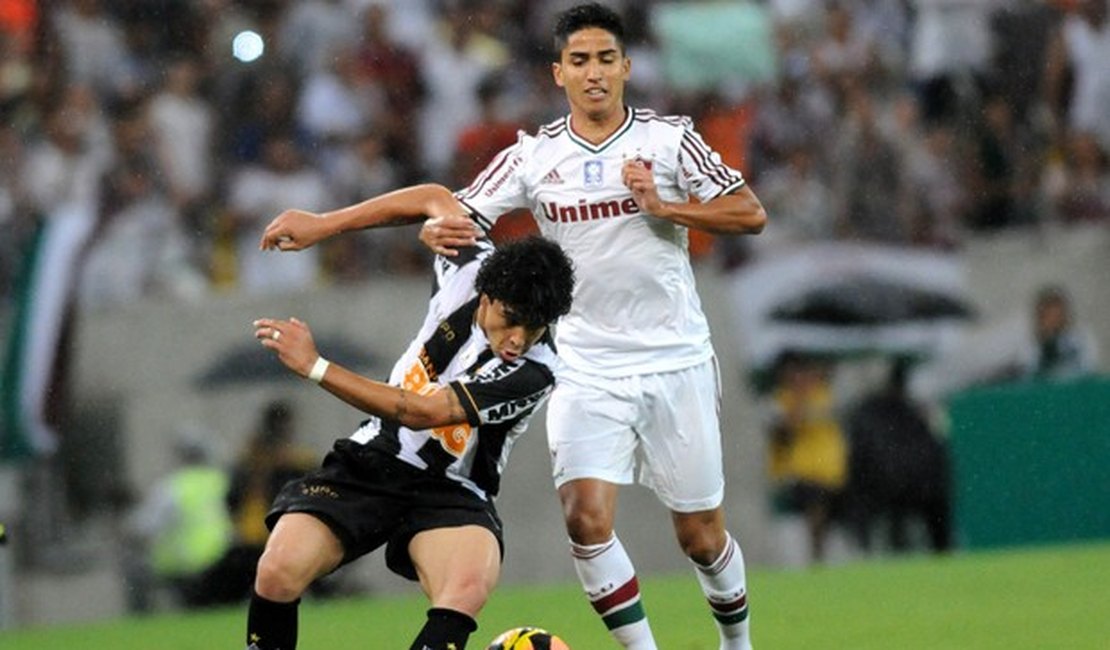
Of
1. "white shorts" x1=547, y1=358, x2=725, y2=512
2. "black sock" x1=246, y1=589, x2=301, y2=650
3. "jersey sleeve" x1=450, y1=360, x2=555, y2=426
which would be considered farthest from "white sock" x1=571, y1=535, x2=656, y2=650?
"black sock" x1=246, y1=589, x2=301, y2=650

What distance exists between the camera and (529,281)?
6961 mm

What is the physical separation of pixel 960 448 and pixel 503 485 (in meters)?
3.04

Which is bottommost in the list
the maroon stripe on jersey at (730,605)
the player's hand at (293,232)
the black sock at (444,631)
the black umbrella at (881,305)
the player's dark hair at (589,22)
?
the maroon stripe on jersey at (730,605)

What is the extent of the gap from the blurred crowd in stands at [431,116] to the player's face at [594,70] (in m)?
6.58

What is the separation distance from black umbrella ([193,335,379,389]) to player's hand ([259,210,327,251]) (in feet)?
23.2

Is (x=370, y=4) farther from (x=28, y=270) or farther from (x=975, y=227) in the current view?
(x=975, y=227)

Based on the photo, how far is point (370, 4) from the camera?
1545 centimetres

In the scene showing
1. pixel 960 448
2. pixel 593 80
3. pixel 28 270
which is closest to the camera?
pixel 593 80

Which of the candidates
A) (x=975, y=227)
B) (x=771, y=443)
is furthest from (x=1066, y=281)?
(x=771, y=443)

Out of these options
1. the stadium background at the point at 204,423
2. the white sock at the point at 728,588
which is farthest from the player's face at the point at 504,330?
the stadium background at the point at 204,423

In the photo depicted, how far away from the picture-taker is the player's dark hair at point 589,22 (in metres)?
8.18

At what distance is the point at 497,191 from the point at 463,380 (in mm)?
1401

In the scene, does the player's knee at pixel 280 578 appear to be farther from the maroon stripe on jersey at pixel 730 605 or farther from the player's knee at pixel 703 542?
the maroon stripe on jersey at pixel 730 605

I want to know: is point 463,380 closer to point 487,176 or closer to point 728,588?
point 487,176
